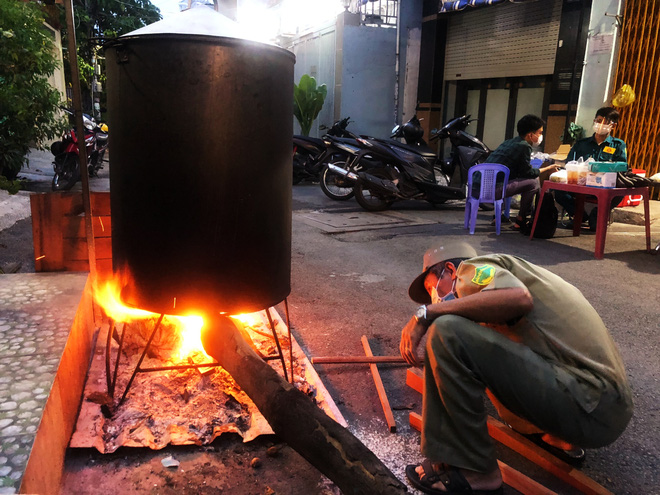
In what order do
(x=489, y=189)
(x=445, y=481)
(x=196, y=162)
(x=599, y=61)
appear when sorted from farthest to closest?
(x=599, y=61) < (x=489, y=189) < (x=196, y=162) < (x=445, y=481)

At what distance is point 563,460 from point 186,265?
1.85 m

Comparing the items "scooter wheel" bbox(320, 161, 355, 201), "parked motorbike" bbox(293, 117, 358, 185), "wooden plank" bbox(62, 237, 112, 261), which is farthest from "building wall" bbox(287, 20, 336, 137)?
"wooden plank" bbox(62, 237, 112, 261)

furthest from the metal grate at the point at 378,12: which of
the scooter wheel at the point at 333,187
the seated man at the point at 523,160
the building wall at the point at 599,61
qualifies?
the seated man at the point at 523,160

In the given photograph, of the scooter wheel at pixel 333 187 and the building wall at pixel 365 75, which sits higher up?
the building wall at pixel 365 75

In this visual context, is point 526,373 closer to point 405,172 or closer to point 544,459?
point 544,459

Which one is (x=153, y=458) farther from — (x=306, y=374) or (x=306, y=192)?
(x=306, y=192)

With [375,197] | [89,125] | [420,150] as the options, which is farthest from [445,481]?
[89,125]

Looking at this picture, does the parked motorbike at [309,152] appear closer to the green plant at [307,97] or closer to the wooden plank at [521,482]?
the green plant at [307,97]

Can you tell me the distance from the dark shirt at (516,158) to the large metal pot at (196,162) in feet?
16.8

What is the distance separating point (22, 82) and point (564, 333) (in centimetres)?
703

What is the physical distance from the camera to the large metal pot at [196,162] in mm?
2176

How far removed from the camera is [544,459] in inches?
87.7

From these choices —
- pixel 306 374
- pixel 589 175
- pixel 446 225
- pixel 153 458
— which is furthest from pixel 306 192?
pixel 153 458

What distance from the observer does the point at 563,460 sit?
2.26m
